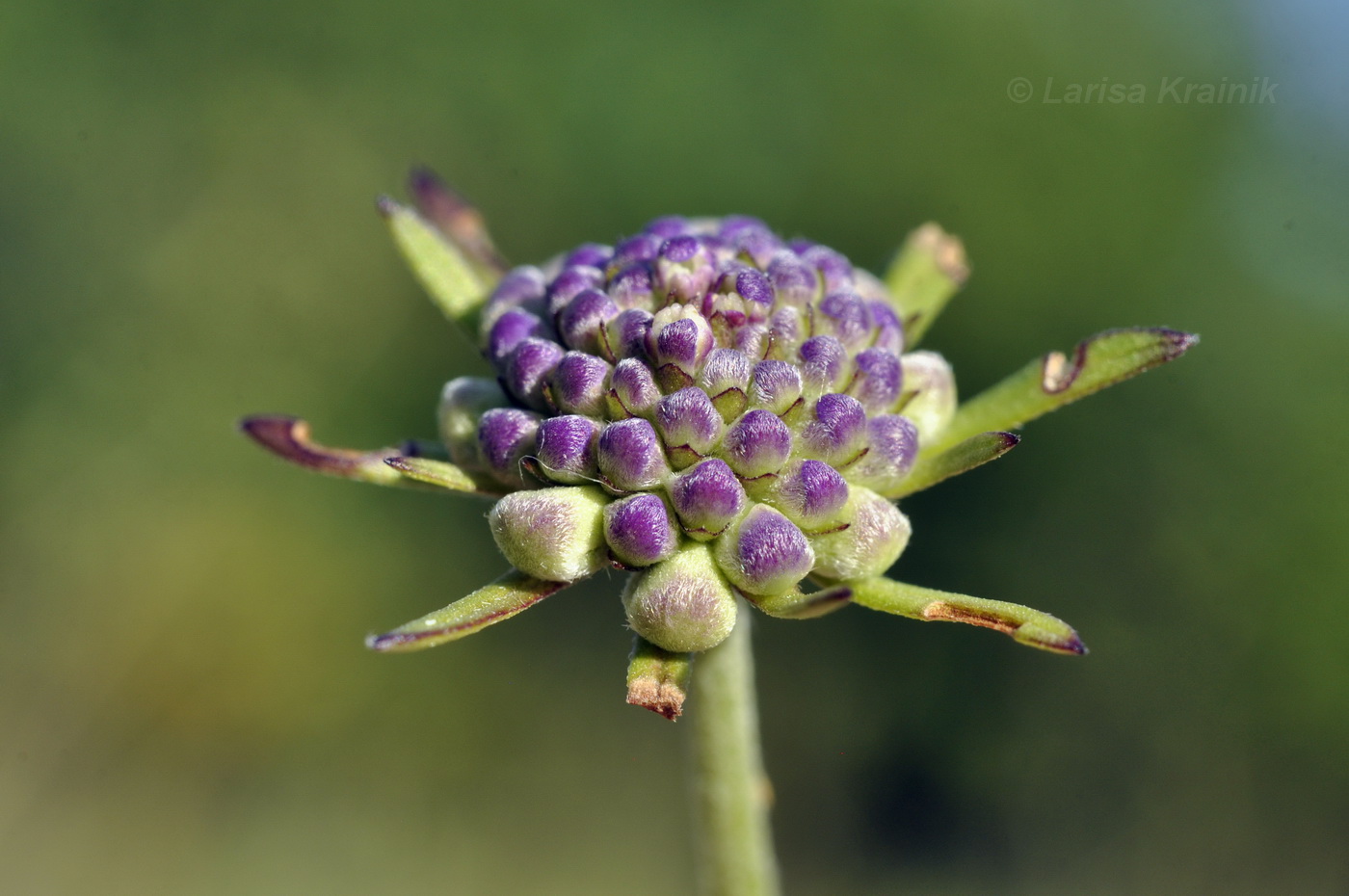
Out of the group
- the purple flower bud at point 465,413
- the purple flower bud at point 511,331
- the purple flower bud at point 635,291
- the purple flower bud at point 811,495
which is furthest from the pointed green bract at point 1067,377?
the purple flower bud at point 465,413

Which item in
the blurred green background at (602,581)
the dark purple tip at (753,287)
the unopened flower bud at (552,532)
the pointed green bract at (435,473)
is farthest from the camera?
the blurred green background at (602,581)

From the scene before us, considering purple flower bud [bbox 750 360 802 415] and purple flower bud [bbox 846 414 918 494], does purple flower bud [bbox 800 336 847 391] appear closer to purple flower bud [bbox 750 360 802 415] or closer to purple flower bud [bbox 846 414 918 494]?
purple flower bud [bbox 750 360 802 415]

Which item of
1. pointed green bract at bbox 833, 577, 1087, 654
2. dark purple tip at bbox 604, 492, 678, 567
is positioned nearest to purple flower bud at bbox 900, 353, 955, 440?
pointed green bract at bbox 833, 577, 1087, 654

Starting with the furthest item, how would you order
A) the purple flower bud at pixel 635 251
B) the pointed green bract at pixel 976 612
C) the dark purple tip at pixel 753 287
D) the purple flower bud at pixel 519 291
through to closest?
the purple flower bud at pixel 519 291, the purple flower bud at pixel 635 251, the dark purple tip at pixel 753 287, the pointed green bract at pixel 976 612

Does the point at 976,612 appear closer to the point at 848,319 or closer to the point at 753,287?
the point at 848,319

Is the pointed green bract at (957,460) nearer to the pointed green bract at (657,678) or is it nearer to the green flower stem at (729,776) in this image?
the green flower stem at (729,776)

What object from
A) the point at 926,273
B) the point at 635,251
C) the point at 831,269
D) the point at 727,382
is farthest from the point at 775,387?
the point at 926,273
